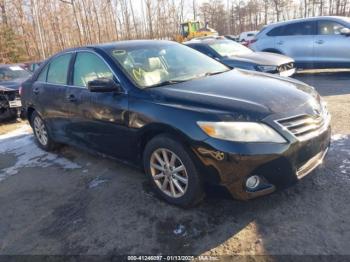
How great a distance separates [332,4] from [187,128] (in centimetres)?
4839

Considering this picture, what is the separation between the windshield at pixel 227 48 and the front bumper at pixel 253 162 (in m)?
6.46

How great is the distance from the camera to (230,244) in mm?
2803

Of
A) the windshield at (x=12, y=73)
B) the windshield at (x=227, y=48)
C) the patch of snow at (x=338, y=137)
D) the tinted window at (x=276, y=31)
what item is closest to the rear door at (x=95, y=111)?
the patch of snow at (x=338, y=137)

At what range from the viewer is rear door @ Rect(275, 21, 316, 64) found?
10.2m

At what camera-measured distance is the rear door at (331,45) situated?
955 centimetres

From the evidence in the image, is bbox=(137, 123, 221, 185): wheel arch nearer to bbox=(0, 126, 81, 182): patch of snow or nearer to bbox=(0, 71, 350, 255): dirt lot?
bbox=(0, 71, 350, 255): dirt lot

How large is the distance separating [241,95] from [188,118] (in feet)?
1.94

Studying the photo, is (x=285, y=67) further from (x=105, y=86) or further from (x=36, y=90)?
(x=105, y=86)

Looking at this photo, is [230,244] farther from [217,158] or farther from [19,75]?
[19,75]

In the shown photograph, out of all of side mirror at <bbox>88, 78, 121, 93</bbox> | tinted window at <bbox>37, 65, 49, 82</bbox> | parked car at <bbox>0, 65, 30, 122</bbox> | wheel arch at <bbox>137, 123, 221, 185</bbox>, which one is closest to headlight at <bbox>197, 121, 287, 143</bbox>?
wheel arch at <bbox>137, 123, 221, 185</bbox>

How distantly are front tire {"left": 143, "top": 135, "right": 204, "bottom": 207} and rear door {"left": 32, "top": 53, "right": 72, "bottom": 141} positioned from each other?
1733mm

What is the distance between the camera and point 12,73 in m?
10.1

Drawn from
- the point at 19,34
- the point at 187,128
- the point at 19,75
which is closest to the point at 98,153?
the point at 187,128

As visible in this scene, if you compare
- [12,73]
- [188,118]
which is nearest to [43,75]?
[188,118]
